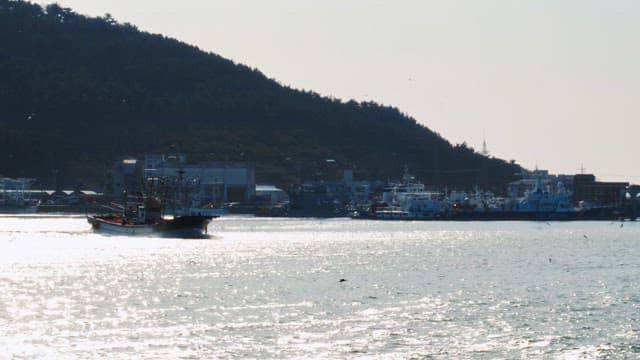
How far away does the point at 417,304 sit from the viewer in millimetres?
74875

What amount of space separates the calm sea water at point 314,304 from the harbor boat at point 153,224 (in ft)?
98.0

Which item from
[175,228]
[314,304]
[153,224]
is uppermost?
[153,224]

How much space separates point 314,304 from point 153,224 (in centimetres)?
9341

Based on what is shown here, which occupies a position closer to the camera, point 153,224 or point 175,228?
point 175,228

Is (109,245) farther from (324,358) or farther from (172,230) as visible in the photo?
(324,358)

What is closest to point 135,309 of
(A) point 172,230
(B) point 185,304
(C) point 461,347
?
(B) point 185,304

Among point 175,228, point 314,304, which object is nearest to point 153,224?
point 175,228

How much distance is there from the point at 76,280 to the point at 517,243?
79939 mm

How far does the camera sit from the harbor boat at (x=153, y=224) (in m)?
164

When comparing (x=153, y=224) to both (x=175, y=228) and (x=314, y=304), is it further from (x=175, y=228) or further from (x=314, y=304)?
(x=314, y=304)

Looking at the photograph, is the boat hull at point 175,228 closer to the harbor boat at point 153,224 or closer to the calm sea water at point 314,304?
the harbor boat at point 153,224

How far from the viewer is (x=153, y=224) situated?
165500 millimetres

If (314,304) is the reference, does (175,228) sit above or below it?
above

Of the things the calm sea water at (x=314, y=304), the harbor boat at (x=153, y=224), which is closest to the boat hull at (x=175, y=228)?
the harbor boat at (x=153, y=224)
